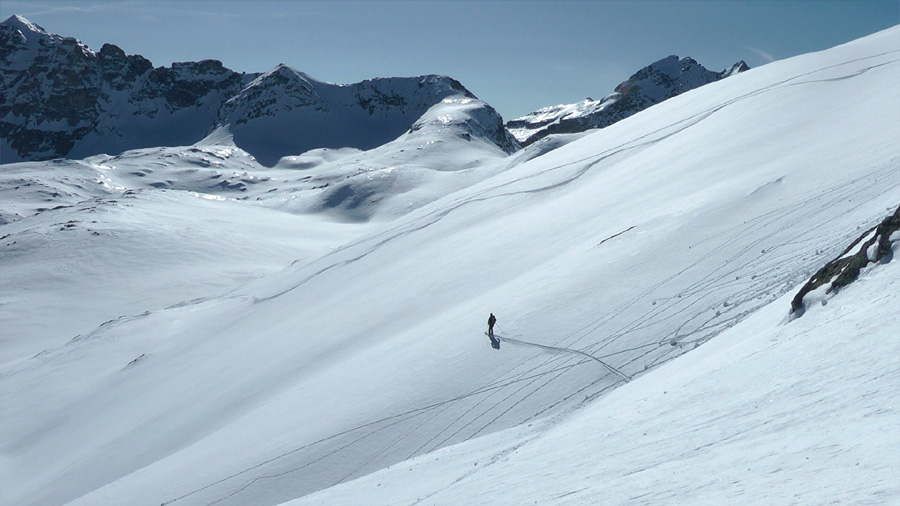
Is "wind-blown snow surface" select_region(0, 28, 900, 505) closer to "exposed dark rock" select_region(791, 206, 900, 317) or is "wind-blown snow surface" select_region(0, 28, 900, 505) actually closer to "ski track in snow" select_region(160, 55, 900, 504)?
"ski track in snow" select_region(160, 55, 900, 504)

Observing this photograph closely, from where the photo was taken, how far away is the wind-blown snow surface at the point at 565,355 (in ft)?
27.6

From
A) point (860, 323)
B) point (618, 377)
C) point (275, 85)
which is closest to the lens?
point (860, 323)

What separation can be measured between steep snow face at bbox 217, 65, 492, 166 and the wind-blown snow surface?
143 m

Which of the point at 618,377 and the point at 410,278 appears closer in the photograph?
the point at 618,377

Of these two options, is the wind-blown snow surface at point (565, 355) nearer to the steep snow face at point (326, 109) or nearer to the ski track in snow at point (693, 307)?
the ski track in snow at point (693, 307)

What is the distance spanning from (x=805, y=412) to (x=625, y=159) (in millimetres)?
25728

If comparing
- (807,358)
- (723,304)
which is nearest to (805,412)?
(807,358)

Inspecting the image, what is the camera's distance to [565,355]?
49.8 feet

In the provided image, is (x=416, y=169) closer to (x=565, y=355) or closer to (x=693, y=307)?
(x=565, y=355)

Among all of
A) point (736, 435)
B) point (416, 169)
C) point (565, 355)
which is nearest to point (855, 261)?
point (736, 435)

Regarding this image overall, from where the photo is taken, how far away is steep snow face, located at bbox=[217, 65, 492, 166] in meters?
170

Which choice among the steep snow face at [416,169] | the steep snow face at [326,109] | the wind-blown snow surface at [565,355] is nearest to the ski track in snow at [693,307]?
the wind-blown snow surface at [565,355]

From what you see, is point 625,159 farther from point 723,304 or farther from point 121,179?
point 121,179

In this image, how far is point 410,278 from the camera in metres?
25.7
